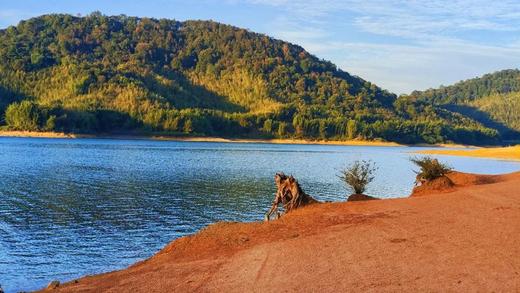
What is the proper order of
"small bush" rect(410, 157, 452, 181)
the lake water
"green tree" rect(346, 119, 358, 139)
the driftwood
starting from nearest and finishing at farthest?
the lake water, the driftwood, "small bush" rect(410, 157, 452, 181), "green tree" rect(346, 119, 358, 139)

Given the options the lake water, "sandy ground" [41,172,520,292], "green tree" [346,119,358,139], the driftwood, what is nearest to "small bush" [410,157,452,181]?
the lake water

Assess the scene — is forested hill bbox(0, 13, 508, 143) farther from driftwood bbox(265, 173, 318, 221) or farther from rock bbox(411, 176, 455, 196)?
driftwood bbox(265, 173, 318, 221)

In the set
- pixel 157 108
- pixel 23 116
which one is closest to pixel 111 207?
pixel 23 116

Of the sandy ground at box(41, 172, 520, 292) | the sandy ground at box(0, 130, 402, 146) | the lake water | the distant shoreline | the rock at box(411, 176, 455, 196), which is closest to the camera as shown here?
the sandy ground at box(41, 172, 520, 292)

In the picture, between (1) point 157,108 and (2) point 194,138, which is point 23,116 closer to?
(1) point 157,108

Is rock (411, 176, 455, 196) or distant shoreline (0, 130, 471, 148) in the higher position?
rock (411, 176, 455, 196)

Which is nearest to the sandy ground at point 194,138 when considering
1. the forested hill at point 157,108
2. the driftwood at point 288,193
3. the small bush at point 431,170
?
the forested hill at point 157,108

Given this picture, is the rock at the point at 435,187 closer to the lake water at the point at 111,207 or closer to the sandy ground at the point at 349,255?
the sandy ground at the point at 349,255

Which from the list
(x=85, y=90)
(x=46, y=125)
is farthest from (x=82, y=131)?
(x=85, y=90)

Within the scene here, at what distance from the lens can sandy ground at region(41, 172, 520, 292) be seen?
10336 mm

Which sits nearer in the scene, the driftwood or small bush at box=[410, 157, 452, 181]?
the driftwood

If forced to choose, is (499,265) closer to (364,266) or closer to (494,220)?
(364,266)

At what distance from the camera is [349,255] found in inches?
481

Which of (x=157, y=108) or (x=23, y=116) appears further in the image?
(x=157, y=108)
